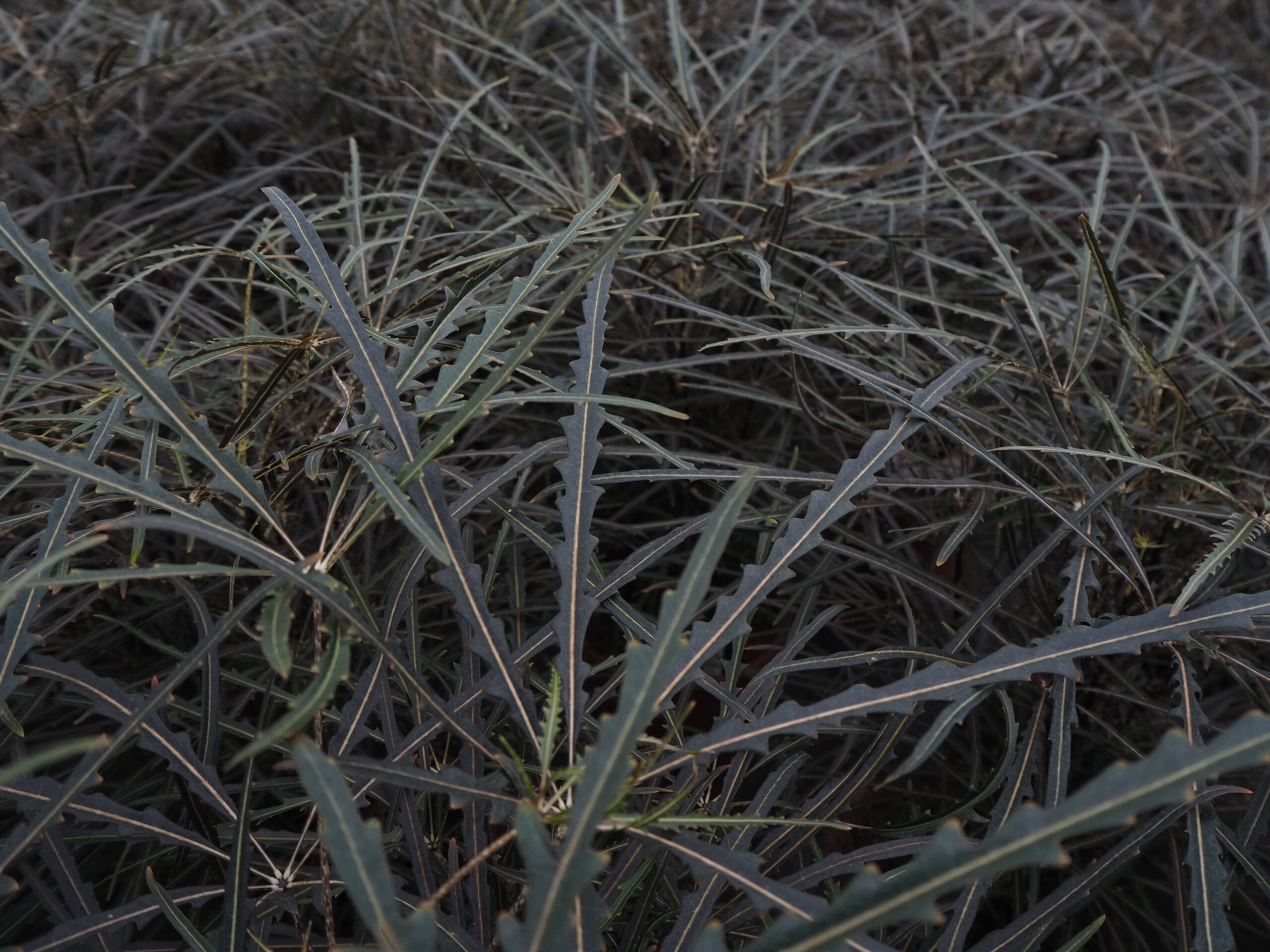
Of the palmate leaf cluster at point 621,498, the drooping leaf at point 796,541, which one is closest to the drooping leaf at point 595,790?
the palmate leaf cluster at point 621,498

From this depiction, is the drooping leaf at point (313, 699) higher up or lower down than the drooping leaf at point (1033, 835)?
higher up

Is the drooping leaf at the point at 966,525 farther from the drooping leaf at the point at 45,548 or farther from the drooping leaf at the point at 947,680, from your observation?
the drooping leaf at the point at 45,548

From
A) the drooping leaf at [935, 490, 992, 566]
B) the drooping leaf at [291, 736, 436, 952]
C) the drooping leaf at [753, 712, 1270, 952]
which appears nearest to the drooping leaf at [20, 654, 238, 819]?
the drooping leaf at [291, 736, 436, 952]

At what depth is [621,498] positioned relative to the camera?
114 centimetres

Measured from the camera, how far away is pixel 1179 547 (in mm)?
974

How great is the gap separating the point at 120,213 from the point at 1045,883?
4.35ft

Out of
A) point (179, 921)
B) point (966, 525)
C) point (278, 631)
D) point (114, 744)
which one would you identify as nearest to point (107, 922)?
point (179, 921)

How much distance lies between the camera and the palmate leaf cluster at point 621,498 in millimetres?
526

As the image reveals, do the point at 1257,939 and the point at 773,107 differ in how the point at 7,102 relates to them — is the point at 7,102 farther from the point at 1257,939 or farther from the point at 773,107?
the point at 1257,939

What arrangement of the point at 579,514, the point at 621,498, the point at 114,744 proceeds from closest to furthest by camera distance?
the point at 114,744 < the point at 579,514 < the point at 621,498

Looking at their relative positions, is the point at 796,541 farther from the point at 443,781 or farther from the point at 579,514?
the point at 443,781

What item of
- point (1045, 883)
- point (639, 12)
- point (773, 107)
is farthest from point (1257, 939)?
point (639, 12)

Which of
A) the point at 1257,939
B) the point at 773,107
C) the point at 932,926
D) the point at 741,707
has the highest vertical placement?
the point at 773,107

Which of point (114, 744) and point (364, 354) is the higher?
point (364, 354)
